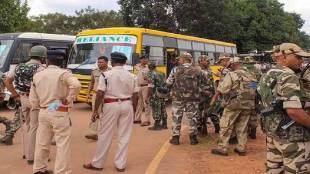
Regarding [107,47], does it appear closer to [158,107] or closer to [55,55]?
[158,107]

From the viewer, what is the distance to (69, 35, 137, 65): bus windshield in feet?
49.6

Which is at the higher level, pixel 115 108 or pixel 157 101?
pixel 115 108

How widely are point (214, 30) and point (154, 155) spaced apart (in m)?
30.7

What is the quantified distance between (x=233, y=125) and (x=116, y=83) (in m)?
2.47

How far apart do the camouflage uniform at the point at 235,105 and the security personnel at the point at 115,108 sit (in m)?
1.94

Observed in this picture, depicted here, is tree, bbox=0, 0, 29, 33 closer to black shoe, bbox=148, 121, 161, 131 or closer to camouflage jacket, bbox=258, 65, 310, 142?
black shoe, bbox=148, 121, 161, 131

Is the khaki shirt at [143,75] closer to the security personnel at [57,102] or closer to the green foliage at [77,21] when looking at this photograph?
the security personnel at [57,102]

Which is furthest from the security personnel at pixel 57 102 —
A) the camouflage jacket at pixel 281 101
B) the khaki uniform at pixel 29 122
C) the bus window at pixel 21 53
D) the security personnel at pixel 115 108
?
the bus window at pixel 21 53

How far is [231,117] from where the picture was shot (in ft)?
27.1

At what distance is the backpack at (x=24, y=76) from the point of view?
729cm

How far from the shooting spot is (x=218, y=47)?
2508 centimetres

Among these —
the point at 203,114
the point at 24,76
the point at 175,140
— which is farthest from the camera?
the point at 203,114

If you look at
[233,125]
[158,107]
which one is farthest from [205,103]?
[233,125]

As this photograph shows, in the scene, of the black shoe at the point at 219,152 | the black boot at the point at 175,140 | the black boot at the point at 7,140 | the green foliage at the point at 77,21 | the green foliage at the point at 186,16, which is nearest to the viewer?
the black shoe at the point at 219,152
